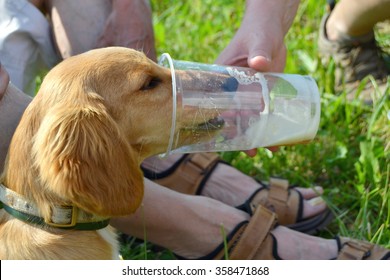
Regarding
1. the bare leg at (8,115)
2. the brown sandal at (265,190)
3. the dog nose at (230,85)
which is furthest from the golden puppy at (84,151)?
the brown sandal at (265,190)

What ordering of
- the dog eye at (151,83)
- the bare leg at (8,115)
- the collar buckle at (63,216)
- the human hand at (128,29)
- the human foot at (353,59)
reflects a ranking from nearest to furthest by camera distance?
the collar buckle at (63,216) → the dog eye at (151,83) → the bare leg at (8,115) → the human hand at (128,29) → the human foot at (353,59)

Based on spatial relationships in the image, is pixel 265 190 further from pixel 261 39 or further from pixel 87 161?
pixel 87 161

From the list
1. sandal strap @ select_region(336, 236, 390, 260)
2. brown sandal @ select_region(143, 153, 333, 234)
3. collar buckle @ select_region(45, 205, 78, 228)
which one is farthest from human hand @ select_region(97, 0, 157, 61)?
sandal strap @ select_region(336, 236, 390, 260)

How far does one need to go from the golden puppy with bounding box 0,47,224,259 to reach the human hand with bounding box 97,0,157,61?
2.07 ft

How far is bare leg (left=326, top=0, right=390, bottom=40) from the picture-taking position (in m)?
3.53

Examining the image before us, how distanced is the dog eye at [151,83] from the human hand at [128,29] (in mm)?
644

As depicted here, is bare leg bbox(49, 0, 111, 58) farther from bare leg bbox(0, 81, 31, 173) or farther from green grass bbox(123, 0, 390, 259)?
green grass bbox(123, 0, 390, 259)

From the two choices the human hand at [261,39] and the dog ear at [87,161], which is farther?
the human hand at [261,39]

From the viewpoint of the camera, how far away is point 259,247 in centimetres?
274

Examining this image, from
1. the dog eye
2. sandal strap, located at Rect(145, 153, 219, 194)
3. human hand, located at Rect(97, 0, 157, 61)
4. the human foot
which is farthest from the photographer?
the human foot

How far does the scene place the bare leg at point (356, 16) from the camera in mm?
3526

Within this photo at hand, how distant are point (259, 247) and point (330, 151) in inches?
32.7

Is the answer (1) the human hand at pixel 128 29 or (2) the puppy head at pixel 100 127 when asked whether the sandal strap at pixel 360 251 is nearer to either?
(2) the puppy head at pixel 100 127

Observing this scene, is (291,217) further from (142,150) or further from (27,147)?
(27,147)
